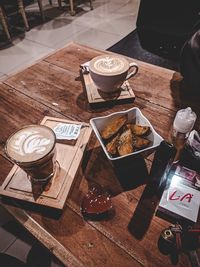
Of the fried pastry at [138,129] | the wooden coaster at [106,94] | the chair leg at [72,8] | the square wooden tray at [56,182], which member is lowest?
the chair leg at [72,8]

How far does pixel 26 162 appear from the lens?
0.68 meters

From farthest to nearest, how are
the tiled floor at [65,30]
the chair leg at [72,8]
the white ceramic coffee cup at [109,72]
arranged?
the chair leg at [72,8] → the tiled floor at [65,30] → the white ceramic coffee cup at [109,72]

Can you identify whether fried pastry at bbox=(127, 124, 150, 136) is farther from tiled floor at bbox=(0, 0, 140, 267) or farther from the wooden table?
tiled floor at bbox=(0, 0, 140, 267)

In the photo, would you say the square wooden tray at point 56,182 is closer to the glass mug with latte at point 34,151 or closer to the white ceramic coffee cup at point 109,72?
the glass mug with latte at point 34,151

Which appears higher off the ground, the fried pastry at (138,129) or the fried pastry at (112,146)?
the fried pastry at (138,129)

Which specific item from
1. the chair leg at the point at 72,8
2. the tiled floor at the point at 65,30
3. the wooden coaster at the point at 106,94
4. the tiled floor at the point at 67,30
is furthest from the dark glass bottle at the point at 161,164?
the chair leg at the point at 72,8

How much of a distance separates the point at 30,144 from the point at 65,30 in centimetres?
365

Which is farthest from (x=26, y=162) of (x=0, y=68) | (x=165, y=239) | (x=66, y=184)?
(x=0, y=68)

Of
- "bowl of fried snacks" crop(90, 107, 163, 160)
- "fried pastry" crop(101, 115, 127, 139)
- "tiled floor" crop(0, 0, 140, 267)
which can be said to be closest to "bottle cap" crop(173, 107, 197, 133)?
"bowl of fried snacks" crop(90, 107, 163, 160)

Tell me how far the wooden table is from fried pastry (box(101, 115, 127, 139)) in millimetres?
99

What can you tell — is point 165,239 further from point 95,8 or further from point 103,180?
point 95,8

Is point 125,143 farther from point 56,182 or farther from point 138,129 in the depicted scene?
point 56,182

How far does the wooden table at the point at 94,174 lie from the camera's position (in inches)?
25.5

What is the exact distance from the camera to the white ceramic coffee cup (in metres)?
1.05
